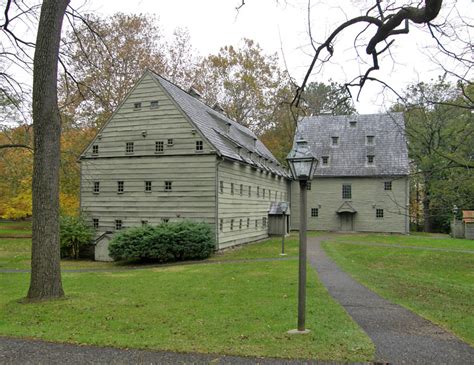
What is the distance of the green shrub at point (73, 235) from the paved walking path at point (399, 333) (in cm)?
Answer: 1740

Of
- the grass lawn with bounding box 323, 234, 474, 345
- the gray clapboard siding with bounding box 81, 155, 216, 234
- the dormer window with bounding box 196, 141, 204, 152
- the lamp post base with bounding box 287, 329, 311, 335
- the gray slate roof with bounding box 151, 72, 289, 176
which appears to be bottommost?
the grass lawn with bounding box 323, 234, 474, 345

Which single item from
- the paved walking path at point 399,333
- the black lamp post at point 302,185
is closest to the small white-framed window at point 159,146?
the paved walking path at point 399,333

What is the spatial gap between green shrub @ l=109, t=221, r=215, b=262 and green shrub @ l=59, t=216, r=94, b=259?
3.68 metres

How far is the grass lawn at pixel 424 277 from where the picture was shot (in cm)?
934

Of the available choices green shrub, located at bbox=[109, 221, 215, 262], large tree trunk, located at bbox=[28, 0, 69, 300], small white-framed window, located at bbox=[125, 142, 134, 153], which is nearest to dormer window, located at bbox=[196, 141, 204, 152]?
small white-framed window, located at bbox=[125, 142, 134, 153]

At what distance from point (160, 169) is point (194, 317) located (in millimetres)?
17186

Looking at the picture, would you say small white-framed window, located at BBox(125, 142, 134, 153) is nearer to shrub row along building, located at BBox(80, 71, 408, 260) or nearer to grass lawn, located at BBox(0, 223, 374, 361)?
shrub row along building, located at BBox(80, 71, 408, 260)

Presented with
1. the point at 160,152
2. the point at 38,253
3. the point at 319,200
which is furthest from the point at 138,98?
the point at 319,200

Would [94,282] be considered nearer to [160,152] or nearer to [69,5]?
[69,5]

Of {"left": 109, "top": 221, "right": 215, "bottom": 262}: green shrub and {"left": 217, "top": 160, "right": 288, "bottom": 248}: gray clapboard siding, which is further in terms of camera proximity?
{"left": 217, "top": 160, "right": 288, "bottom": 248}: gray clapboard siding

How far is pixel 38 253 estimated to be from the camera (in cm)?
1031

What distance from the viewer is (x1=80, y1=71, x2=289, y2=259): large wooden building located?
79.4 ft

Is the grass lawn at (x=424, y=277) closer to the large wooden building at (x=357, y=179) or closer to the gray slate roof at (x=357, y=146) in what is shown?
the large wooden building at (x=357, y=179)

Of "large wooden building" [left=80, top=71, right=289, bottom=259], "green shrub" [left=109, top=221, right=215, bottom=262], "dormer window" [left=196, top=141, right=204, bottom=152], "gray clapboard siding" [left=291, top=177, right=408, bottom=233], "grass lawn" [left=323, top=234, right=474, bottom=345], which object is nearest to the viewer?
"grass lawn" [left=323, top=234, right=474, bottom=345]
